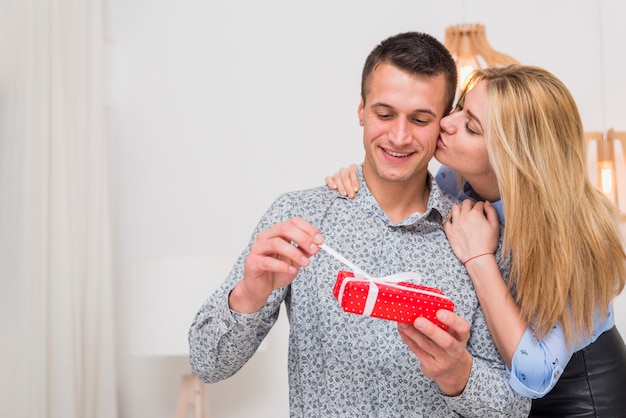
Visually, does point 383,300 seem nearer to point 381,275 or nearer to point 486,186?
point 381,275

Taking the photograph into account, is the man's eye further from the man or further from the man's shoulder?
the man's shoulder

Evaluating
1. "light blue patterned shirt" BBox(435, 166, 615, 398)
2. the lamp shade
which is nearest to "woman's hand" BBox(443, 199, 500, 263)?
Answer: "light blue patterned shirt" BBox(435, 166, 615, 398)

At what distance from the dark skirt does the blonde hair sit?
0.91 ft

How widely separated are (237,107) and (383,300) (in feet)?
7.57

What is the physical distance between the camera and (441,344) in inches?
56.1

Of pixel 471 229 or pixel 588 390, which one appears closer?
pixel 471 229

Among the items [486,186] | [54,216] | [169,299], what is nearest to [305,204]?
[486,186]

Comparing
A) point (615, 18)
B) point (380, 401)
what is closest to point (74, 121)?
point (380, 401)

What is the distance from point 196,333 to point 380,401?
0.44 metres

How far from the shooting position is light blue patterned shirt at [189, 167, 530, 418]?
1604mm

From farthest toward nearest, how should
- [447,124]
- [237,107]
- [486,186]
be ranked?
[237,107], [486,186], [447,124]

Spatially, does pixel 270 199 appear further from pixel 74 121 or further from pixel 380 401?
pixel 380 401

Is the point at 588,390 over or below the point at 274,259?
below

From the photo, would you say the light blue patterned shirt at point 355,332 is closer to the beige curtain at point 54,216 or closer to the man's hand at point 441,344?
the man's hand at point 441,344
